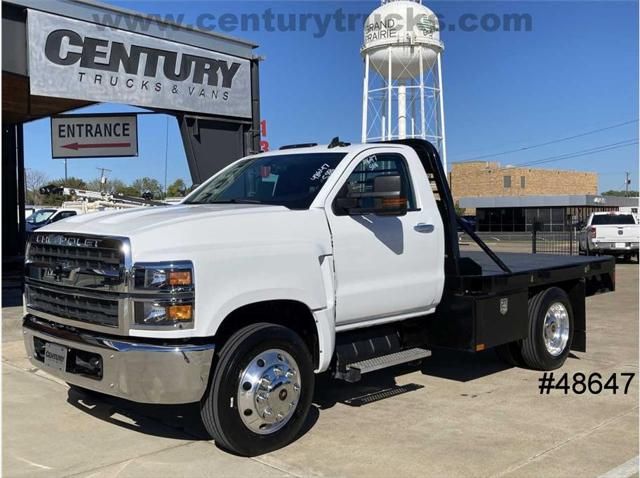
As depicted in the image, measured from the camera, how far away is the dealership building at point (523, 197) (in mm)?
53594

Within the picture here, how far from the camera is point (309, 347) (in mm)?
5164

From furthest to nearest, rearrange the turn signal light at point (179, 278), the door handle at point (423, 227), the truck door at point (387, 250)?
the door handle at point (423, 227) → the truck door at point (387, 250) → the turn signal light at point (179, 278)

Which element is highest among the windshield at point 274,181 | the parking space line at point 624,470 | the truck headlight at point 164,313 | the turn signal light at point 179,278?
the windshield at point 274,181

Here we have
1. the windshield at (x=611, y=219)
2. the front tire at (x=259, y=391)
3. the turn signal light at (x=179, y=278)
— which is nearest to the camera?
the turn signal light at (x=179, y=278)

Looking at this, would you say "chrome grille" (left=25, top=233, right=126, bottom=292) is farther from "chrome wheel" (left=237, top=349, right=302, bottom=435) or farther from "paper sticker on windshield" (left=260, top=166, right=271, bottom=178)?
"paper sticker on windshield" (left=260, top=166, right=271, bottom=178)

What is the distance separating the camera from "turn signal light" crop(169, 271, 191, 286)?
4168mm

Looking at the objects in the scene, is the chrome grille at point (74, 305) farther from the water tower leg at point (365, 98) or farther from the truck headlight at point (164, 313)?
the water tower leg at point (365, 98)

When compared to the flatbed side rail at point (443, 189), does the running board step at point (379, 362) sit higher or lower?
lower

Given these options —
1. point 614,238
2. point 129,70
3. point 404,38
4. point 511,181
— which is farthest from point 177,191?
point 511,181

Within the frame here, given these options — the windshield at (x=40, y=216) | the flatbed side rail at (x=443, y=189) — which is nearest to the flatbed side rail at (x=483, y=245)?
the flatbed side rail at (x=443, y=189)

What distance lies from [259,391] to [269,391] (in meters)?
0.07

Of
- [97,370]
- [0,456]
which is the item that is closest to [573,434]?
[97,370]

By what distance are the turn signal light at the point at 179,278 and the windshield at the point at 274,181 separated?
128 centimetres

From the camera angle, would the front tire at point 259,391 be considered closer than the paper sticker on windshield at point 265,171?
Yes
